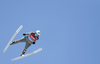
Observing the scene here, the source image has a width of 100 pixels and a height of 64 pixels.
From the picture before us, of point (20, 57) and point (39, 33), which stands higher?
point (39, 33)

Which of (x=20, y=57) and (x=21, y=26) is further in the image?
(x=20, y=57)

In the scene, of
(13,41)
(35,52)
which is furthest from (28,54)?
(13,41)

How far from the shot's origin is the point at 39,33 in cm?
1652

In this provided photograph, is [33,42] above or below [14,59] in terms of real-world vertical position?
above

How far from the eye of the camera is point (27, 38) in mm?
16688

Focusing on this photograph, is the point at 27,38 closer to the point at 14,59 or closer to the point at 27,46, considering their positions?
the point at 27,46

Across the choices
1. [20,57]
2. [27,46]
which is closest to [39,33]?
[27,46]

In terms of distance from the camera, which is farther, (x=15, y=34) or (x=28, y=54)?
(x=28, y=54)

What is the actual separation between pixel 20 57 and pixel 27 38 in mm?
2178

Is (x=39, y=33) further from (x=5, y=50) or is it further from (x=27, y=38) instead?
(x=5, y=50)

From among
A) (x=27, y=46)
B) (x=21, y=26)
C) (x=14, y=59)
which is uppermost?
(x=21, y=26)

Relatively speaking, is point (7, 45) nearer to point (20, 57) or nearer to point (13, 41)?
point (13, 41)

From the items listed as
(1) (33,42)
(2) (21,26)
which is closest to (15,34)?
(2) (21,26)

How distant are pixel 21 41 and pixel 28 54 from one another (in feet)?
5.23
